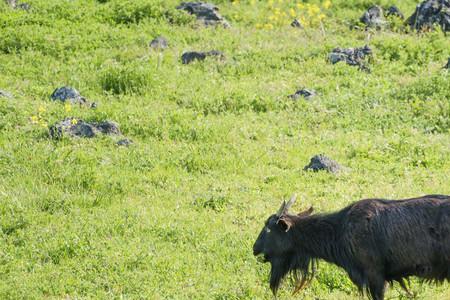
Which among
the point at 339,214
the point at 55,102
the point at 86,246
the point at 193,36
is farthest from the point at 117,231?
the point at 193,36

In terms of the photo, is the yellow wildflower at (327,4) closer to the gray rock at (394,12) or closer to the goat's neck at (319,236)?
the gray rock at (394,12)

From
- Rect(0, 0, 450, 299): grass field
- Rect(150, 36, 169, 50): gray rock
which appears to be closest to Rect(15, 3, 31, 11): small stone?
Rect(0, 0, 450, 299): grass field

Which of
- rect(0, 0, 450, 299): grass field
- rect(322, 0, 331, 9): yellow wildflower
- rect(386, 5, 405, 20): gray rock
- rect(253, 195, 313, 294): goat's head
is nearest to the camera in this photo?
rect(253, 195, 313, 294): goat's head

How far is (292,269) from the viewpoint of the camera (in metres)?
10.3

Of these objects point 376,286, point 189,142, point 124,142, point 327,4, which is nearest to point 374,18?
point 327,4

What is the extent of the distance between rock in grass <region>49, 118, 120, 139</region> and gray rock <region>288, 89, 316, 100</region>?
407cm

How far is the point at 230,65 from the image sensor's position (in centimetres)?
2067

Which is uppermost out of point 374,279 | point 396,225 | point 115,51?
point 396,225

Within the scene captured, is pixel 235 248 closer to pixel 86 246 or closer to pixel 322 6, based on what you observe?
pixel 86 246

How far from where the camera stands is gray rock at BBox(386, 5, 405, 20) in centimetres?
2462

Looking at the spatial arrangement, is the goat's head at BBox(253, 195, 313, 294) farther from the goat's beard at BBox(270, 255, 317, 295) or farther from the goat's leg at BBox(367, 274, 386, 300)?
the goat's leg at BBox(367, 274, 386, 300)

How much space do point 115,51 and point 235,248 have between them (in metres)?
10.6

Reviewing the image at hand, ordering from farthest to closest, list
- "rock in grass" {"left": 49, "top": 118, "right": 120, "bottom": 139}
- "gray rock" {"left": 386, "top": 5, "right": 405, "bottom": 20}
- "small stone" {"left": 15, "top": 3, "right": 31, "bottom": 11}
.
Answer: "gray rock" {"left": 386, "top": 5, "right": 405, "bottom": 20} → "small stone" {"left": 15, "top": 3, "right": 31, "bottom": 11} → "rock in grass" {"left": 49, "top": 118, "right": 120, "bottom": 139}

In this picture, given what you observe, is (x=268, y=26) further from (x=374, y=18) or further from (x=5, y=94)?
(x=5, y=94)
